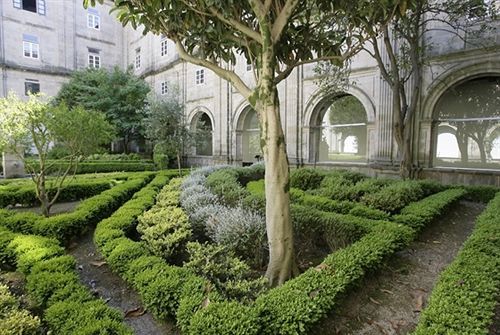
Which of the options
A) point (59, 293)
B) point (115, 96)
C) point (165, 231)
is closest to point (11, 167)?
point (115, 96)

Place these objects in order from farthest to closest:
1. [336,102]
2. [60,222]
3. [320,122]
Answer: [320,122]
[336,102]
[60,222]

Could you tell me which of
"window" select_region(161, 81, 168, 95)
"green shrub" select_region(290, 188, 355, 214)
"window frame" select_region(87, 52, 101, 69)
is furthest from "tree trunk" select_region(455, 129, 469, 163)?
"window frame" select_region(87, 52, 101, 69)

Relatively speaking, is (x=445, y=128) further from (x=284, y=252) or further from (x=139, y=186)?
(x=139, y=186)

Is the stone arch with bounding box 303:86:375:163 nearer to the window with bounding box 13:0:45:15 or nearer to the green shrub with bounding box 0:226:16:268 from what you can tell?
the green shrub with bounding box 0:226:16:268

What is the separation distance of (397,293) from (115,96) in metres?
21.1

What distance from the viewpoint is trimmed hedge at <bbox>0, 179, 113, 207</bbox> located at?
25.8ft

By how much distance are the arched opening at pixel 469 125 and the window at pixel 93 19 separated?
27.3m

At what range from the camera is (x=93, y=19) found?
25.0 meters

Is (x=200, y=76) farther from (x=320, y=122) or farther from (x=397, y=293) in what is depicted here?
(x=397, y=293)

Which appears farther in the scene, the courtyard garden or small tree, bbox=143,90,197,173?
small tree, bbox=143,90,197,173

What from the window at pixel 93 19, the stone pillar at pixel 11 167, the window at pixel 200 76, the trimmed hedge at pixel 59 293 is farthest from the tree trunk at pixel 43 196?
the window at pixel 93 19

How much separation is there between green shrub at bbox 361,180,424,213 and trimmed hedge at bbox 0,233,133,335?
4967 mm

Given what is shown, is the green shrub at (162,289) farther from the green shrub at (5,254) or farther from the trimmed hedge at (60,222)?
the trimmed hedge at (60,222)

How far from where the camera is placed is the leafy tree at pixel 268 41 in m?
3.45
